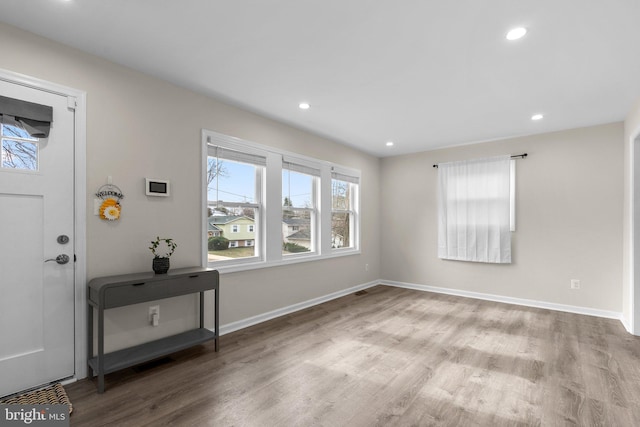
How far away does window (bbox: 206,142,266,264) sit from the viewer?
3557mm

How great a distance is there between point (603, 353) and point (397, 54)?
3.43m

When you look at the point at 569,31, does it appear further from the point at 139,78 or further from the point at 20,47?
the point at 20,47

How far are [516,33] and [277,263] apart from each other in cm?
337

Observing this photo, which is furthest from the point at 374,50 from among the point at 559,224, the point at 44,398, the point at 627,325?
the point at 627,325

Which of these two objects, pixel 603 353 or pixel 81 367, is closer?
pixel 81 367

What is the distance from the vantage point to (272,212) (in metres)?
4.17

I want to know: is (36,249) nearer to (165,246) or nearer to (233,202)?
(165,246)

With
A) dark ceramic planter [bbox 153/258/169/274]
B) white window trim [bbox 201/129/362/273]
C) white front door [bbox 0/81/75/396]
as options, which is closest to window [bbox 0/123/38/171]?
white front door [bbox 0/81/75/396]

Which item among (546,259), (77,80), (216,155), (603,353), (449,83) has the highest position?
(449,83)

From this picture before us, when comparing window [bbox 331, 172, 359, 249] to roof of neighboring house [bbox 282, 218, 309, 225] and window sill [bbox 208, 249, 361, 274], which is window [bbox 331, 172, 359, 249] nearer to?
window sill [bbox 208, 249, 361, 274]

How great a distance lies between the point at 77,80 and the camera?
253 cm

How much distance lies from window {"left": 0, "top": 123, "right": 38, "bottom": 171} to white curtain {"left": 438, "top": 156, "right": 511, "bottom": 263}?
5.36m

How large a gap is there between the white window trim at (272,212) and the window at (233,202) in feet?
0.18

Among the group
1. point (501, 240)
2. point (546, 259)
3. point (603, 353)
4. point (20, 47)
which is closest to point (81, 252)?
point (20, 47)
